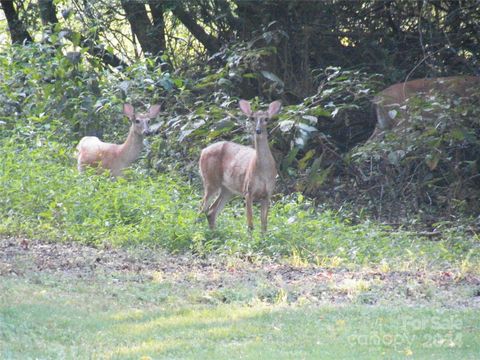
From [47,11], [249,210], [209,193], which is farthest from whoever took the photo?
[47,11]

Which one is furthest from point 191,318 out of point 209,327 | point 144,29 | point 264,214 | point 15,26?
point 15,26

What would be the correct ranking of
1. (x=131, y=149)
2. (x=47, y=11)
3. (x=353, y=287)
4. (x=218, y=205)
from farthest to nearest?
(x=47, y=11) < (x=131, y=149) < (x=218, y=205) < (x=353, y=287)

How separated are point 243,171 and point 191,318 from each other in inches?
219

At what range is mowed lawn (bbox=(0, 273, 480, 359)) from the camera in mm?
6094

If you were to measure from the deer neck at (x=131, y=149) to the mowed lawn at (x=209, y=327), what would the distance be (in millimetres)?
7399

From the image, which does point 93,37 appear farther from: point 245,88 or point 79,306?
point 79,306

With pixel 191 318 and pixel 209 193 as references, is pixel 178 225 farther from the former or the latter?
pixel 191 318

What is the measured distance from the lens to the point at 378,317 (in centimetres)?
700

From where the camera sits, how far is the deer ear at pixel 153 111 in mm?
15227

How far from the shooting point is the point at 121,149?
1545 cm

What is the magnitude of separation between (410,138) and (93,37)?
6529 millimetres

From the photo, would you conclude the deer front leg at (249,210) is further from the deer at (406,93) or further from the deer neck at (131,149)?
the deer neck at (131,149)

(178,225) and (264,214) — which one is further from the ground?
(178,225)

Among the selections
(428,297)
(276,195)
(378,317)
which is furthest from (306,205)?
(378,317)
